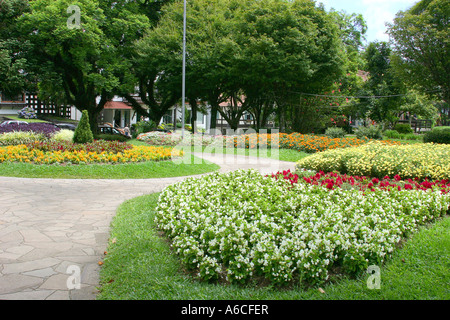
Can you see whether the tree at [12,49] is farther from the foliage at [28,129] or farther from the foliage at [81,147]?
the foliage at [81,147]

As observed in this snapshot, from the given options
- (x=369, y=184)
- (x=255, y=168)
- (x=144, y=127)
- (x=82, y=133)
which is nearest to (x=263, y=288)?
(x=369, y=184)

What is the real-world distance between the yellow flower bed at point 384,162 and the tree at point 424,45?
1483 centimetres

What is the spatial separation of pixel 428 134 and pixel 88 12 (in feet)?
67.1

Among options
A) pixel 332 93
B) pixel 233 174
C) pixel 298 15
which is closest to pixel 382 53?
pixel 332 93

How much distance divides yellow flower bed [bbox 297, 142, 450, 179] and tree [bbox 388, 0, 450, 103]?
1483 centimetres

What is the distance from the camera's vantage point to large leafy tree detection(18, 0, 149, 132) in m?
20.5

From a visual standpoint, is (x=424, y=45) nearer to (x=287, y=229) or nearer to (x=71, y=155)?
(x=71, y=155)

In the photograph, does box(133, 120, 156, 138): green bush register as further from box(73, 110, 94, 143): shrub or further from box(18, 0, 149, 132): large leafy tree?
box(73, 110, 94, 143): shrub

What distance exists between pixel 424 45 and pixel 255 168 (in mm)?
16482

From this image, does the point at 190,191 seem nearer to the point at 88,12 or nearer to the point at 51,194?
the point at 51,194

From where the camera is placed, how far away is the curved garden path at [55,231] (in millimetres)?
3731

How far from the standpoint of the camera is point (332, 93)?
2562 centimetres

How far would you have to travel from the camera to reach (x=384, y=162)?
884 cm

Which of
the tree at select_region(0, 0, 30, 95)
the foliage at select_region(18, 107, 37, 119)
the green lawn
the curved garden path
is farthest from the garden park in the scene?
the foliage at select_region(18, 107, 37, 119)
